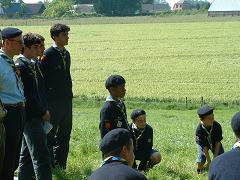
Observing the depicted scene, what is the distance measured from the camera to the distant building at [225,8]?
11650 centimetres

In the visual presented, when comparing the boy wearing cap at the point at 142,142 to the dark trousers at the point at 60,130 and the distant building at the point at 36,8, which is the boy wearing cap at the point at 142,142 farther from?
the distant building at the point at 36,8

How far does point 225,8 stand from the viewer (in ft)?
399

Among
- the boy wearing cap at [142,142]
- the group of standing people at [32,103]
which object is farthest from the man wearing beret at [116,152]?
the boy wearing cap at [142,142]

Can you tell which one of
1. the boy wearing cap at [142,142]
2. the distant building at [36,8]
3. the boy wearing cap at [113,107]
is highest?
the boy wearing cap at [113,107]

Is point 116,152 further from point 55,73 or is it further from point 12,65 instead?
point 55,73

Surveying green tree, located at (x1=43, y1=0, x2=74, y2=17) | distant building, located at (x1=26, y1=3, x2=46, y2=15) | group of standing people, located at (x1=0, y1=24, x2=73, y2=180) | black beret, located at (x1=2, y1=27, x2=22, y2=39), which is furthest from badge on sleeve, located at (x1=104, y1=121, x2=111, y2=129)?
distant building, located at (x1=26, y1=3, x2=46, y2=15)

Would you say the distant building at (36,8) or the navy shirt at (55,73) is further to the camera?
the distant building at (36,8)

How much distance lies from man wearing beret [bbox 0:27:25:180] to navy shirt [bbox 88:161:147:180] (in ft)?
7.03

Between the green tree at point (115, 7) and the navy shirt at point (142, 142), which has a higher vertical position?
the navy shirt at point (142, 142)

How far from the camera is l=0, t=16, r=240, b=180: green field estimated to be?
28.6 ft

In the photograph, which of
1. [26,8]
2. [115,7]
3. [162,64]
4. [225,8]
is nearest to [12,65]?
[162,64]

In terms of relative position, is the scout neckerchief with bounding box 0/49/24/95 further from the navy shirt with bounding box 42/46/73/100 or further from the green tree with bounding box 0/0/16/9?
the green tree with bounding box 0/0/16/9

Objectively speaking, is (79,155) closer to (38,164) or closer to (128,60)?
(38,164)

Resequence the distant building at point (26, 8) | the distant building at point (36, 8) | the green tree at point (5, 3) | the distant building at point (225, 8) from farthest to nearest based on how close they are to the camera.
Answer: the distant building at point (36, 8)
the distant building at point (26, 8)
the green tree at point (5, 3)
the distant building at point (225, 8)
